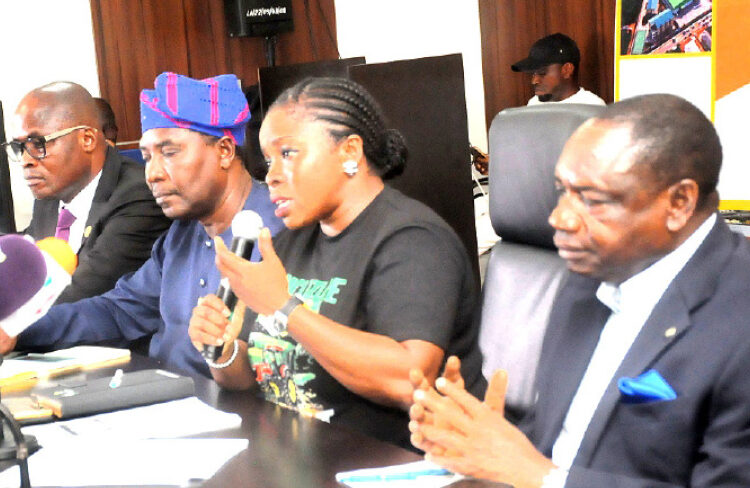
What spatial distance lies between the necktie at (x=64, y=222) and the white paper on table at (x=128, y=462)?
1.82 meters

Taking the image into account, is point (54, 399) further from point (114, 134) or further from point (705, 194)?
point (114, 134)

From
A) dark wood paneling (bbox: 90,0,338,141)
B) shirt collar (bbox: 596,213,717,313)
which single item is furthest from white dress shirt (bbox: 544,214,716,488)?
dark wood paneling (bbox: 90,0,338,141)

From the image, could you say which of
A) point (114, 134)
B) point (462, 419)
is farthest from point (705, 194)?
point (114, 134)

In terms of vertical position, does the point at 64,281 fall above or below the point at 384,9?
below

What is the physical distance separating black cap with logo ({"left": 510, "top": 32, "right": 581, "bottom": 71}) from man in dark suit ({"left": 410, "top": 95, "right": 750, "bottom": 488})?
502 centimetres

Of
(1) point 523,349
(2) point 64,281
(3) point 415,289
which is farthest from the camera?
(1) point 523,349

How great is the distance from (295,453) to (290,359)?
1.31 feet

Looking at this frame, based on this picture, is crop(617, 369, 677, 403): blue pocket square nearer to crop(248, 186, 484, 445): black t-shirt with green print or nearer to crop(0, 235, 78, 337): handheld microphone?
crop(248, 186, 484, 445): black t-shirt with green print

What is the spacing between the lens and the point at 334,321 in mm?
1898

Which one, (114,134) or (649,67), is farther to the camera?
(114,134)

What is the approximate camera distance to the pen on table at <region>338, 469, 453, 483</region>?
145 cm

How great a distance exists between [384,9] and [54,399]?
4.94 meters

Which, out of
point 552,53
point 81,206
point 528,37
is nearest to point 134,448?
point 81,206

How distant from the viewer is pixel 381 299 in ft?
6.22
